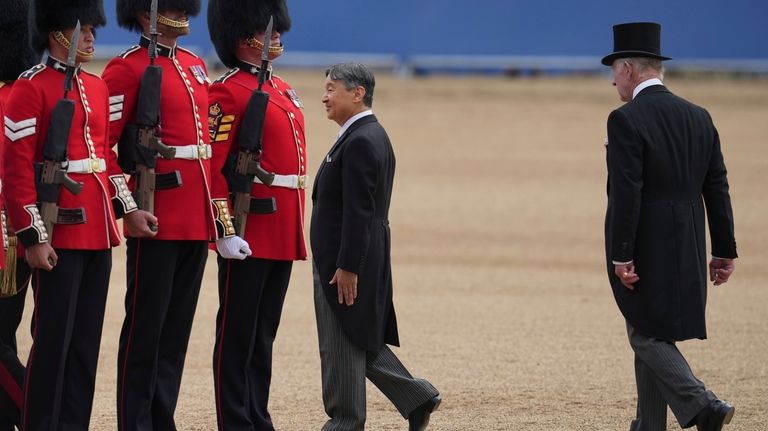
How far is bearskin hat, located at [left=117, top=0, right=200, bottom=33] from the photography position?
204 inches

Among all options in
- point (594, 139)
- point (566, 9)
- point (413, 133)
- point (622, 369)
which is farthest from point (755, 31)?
point (622, 369)

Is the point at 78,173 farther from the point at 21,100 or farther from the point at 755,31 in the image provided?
the point at 755,31

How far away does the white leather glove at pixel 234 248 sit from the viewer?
16.7ft

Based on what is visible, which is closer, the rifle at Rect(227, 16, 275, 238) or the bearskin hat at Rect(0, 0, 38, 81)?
the rifle at Rect(227, 16, 275, 238)

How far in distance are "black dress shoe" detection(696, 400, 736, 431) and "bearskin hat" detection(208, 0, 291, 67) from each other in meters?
2.18

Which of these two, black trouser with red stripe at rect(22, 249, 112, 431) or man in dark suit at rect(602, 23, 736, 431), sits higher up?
man in dark suit at rect(602, 23, 736, 431)

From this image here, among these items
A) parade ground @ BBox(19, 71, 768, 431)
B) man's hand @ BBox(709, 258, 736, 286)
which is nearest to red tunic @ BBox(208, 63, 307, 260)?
parade ground @ BBox(19, 71, 768, 431)

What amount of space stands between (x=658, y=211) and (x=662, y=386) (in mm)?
631

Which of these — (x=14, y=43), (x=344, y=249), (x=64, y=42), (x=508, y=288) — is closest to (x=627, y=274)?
(x=344, y=249)

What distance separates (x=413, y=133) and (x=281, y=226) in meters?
11.9

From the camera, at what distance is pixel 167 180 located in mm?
5090

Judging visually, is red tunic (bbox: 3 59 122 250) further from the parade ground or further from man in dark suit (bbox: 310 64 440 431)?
the parade ground

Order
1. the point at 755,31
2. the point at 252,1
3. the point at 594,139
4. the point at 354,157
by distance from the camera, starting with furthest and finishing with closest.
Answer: the point at 755,31 < the point at 594,139 < the point at 252,1 < the point at 354,157

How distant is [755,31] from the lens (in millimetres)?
20344
